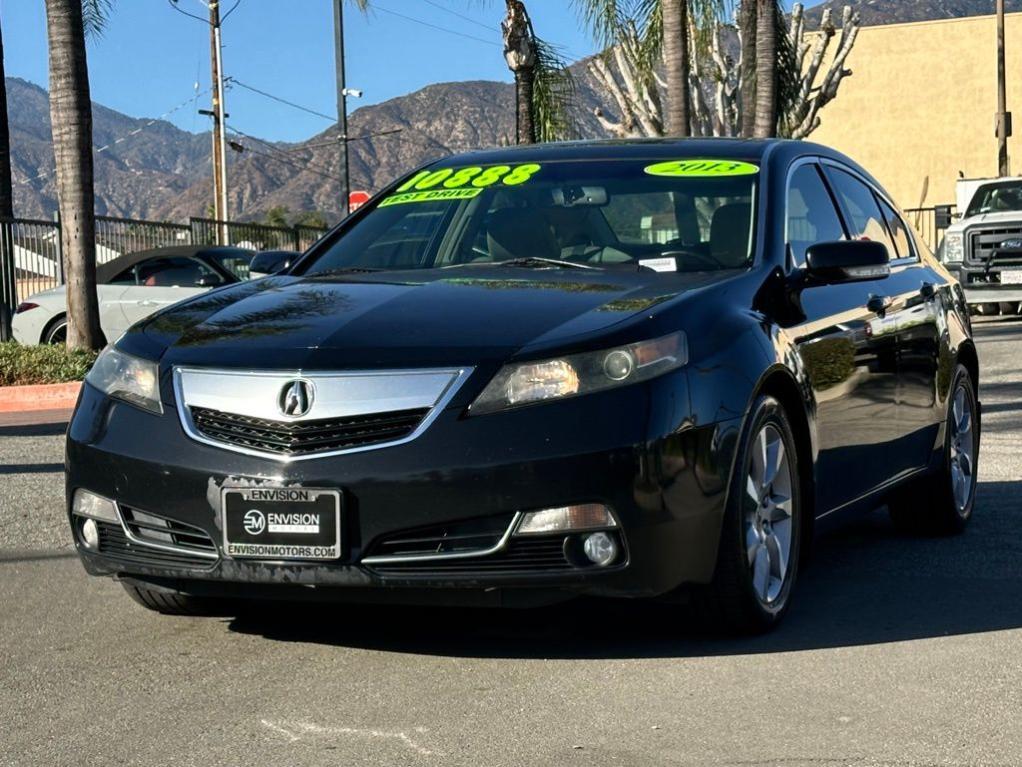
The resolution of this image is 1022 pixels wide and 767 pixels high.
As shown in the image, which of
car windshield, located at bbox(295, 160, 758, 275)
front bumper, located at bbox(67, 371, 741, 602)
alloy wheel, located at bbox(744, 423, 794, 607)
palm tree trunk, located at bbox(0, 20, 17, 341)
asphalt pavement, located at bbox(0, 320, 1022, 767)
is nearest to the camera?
asphalt pavement, located at bbox(0, 320, 1022, 767)

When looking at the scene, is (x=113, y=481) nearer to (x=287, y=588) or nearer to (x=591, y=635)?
(x=287, y=588)

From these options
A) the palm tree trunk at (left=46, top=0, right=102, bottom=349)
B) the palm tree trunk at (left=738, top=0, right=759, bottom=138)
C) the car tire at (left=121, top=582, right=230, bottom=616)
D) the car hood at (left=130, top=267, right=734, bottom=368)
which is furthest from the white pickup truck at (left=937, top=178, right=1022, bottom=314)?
the car tire at (left=121, top=582, right=230, bottom=616)

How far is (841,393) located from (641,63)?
21.4 metres

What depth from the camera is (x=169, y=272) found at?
1981 centimetres

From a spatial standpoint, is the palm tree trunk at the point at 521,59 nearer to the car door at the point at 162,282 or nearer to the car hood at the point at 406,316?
the car door at the point at 162,282

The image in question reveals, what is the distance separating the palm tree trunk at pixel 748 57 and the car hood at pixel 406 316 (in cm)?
2015

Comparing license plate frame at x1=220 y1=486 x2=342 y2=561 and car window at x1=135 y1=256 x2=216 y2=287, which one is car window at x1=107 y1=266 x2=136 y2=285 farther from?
license plate frame at x1=220 y1=486 x2=342 y2=561

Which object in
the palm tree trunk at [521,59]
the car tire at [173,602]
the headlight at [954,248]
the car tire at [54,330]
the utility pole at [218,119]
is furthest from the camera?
the utility pole at [218,119]

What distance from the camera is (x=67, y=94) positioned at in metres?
15.8

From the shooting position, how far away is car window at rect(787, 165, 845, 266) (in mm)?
6312

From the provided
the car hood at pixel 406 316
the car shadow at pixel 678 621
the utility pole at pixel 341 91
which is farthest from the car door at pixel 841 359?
the utility pole at pixel 341 91

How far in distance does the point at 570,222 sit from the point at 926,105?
6620cm

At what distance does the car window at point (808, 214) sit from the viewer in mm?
6312

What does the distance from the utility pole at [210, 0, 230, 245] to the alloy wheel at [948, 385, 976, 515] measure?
1986 inches
